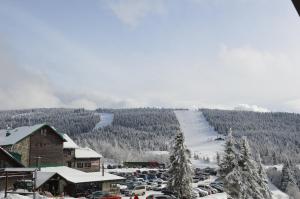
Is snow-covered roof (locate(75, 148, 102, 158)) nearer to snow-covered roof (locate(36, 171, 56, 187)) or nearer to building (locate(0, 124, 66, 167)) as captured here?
building (locate(0, 124, 66, 167))

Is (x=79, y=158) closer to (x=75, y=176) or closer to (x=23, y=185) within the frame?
→ (x=75, y=176)

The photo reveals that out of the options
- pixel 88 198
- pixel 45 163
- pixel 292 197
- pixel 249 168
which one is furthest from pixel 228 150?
pixel 292 197

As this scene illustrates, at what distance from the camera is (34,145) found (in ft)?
203

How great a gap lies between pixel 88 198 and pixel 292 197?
57.4 metres

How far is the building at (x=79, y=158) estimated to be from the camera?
234 feet

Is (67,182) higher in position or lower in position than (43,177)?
lower

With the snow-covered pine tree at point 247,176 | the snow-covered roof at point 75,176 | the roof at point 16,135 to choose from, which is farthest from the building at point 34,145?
the snow-covered pine tree at point 247,176

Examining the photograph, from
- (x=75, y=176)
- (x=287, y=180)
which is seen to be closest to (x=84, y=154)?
(x=75, y=176)

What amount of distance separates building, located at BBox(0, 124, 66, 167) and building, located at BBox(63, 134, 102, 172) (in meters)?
4.99

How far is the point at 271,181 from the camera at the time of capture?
438 ft

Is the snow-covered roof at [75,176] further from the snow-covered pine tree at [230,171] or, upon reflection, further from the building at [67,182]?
the snow-covered pine tree at [230,171]

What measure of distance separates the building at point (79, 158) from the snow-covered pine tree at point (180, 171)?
20.6 metres

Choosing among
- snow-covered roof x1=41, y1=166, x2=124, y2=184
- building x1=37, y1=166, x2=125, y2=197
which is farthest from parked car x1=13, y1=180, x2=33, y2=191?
snow-covered roof x1=41, y1=166, x2=124, y2=184

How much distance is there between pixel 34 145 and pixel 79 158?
12387 mm
